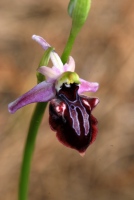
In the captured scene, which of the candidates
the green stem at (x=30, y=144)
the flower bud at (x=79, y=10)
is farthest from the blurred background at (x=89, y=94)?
the flower bud at (x=79, y=10)

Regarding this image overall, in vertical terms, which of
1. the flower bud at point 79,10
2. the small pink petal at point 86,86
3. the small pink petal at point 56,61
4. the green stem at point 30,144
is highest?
the flower bud at point 79,10

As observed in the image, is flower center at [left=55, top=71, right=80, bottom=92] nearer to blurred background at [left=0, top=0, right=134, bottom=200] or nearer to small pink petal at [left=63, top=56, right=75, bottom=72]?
small pink petal at [left=63, top=56, right=75, bottom=72]

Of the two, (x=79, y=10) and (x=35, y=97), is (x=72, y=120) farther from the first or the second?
Result: (x=79, y=10)

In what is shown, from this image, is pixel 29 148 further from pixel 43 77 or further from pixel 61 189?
pixel 61 189

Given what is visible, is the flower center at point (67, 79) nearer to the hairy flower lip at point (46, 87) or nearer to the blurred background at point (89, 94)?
the hairy flower lip at point (46, 87)

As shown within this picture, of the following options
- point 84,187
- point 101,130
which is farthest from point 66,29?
point 84,187

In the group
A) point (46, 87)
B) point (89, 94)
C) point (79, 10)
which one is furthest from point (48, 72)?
point (89, 94)

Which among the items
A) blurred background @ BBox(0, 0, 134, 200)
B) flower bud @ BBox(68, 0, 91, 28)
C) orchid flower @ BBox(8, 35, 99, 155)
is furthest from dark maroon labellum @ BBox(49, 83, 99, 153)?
blurred background @ BBox(0, 0, 134, 200)
